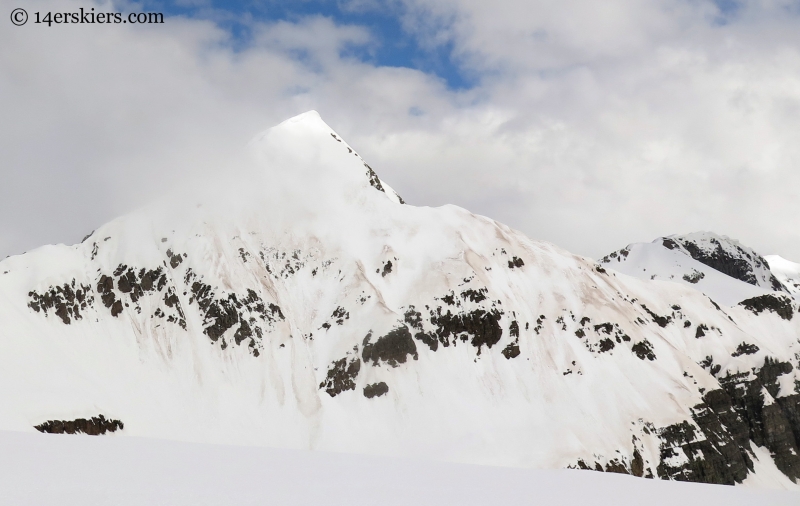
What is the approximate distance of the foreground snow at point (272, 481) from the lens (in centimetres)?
1481

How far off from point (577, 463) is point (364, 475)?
302 feet

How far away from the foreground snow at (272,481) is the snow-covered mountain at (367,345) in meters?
76.6

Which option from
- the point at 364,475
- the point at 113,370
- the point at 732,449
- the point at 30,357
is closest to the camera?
the point at 364,475

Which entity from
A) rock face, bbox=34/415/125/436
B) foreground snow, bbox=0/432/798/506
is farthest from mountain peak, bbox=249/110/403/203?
foreground snow, bbox=0/432/798/506

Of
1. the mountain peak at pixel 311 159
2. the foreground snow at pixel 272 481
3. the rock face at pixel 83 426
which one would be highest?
the mountain peak at pixel 311 159

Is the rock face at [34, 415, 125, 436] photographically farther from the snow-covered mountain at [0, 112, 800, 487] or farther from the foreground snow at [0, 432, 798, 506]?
the foreground snow at [0, 432, 798, 506]

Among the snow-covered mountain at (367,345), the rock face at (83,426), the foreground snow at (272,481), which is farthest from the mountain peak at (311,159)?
the foreground snow at (272,481)

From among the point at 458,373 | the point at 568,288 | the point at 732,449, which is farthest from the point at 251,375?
the point at 732,449

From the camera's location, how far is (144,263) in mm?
120375

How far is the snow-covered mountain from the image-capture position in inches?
4048

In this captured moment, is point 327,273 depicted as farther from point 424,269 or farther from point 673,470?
point 673,470

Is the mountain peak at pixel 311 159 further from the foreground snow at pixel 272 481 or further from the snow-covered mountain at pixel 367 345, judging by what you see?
the foreground snow at pixel 272 481

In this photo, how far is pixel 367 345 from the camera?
116188 millimetres

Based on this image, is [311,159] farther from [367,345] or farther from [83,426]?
[83,426]
